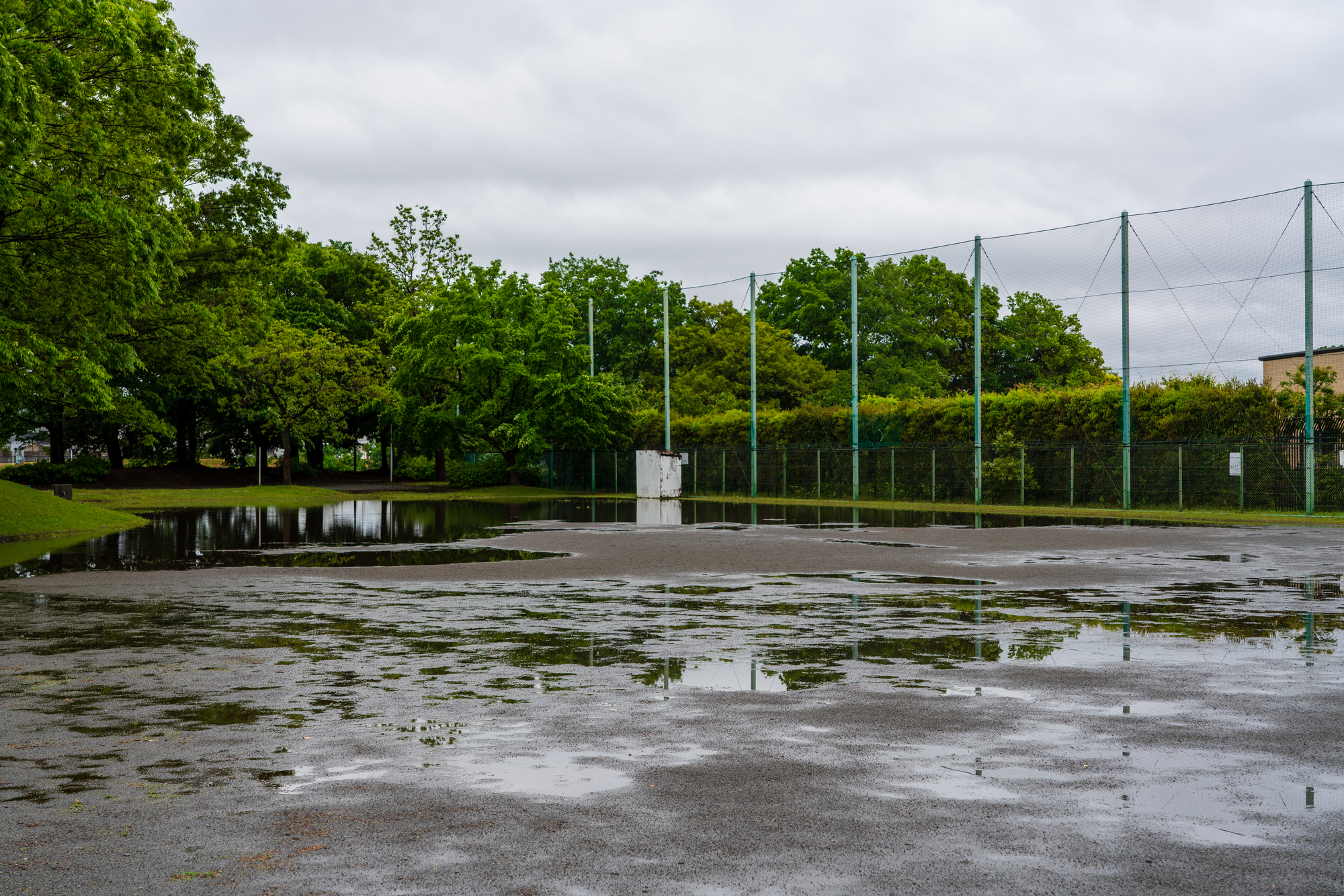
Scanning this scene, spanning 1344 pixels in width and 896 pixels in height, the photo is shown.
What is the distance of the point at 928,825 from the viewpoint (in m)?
5.83

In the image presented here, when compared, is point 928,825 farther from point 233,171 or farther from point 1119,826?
point 233,171

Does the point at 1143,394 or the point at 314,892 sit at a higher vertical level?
the point at 1143,394

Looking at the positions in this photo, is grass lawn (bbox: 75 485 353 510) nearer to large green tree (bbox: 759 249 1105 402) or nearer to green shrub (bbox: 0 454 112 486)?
green shrub (bbox: 0 454 112 486)

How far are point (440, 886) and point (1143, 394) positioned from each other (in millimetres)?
42002

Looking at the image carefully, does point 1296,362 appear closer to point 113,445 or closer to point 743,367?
point 743,367

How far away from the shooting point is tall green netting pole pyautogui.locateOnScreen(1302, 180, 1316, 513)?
36.8 m

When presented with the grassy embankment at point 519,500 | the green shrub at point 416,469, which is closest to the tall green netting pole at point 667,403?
the grassy embankment at point 519,500

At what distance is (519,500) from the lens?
5709cm

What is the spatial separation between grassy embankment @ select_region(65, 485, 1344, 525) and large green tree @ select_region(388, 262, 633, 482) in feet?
10.1

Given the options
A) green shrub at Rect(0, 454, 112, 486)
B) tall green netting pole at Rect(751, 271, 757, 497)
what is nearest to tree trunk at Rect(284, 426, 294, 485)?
green shrub at Rect(0, 454, 112, 486)

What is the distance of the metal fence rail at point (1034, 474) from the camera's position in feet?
125

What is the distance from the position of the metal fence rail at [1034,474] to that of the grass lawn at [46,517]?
28.0 meters

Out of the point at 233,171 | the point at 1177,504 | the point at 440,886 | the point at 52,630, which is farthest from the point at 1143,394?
the point at 440,886

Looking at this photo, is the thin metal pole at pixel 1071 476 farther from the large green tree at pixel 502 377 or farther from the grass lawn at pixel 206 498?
the grass lawn at pixel 206 498
